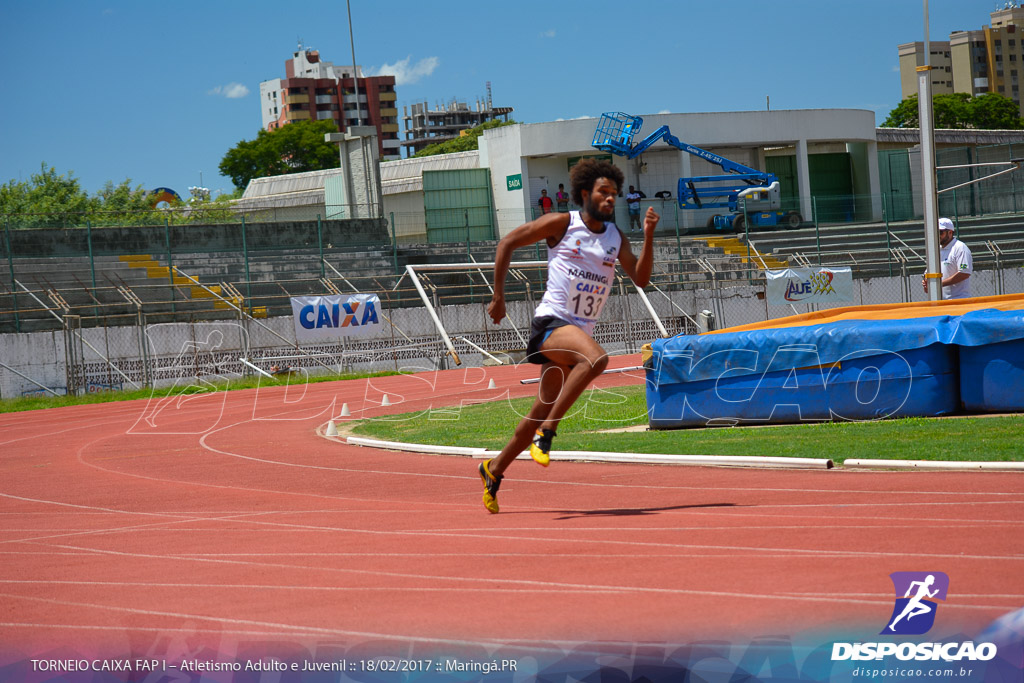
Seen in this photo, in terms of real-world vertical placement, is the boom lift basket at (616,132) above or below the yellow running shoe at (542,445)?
above

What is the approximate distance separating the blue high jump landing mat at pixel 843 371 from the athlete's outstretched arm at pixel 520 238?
15.6ft

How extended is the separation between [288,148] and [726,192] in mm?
70795

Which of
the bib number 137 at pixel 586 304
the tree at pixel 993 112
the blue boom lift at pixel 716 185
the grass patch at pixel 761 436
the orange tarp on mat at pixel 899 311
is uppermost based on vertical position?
the tree at pixel 993 112

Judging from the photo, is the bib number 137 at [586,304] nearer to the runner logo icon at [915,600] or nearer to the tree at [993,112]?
the runner logo icon at [915,600]

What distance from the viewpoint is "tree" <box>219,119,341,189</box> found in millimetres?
106312

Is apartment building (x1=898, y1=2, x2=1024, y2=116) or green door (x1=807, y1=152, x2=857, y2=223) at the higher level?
apartment building (x1=898, y1=2, x2=1024, y2=116)

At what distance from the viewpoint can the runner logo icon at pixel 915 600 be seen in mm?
3463

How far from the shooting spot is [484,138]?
49.8 metres

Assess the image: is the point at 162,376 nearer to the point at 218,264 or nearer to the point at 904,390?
the point at 218,264

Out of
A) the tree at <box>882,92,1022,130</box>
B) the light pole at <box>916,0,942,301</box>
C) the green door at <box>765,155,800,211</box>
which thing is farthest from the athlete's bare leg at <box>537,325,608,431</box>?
the tree at <box>882,92,1022,130</box>

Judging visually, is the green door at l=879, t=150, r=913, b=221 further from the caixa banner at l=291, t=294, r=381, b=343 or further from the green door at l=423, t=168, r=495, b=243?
the caixa banner at l=291, t=294, r=381, b=343

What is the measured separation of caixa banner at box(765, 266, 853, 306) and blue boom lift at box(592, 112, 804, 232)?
10.7 meters

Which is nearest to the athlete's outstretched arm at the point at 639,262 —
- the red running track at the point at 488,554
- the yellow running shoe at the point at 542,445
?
the yellow running shoe at the point at 542,445

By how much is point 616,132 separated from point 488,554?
43480 mm
